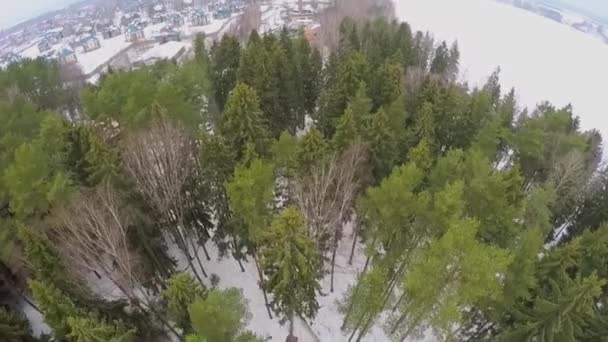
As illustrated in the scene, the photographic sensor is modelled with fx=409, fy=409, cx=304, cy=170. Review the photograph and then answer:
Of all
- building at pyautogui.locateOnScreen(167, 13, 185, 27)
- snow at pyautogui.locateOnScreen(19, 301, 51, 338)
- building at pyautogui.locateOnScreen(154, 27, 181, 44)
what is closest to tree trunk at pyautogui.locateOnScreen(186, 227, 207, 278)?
snow at pyautogui.locateOnScreen(19, 301, 51, 338)

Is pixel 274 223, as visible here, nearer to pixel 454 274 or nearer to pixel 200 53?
pixel 454 274

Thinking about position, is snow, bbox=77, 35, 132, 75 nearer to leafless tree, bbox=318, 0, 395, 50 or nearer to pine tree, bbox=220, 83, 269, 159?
leafless tree, bbox=318, 0, 395, 50

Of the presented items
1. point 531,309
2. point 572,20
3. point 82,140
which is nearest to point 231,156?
point 82,140

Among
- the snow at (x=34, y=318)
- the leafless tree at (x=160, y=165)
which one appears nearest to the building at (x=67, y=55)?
the snow at (x=34, y=318)

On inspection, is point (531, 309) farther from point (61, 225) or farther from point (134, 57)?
point (134, 57)

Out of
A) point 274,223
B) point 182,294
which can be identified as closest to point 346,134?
point 274,223
